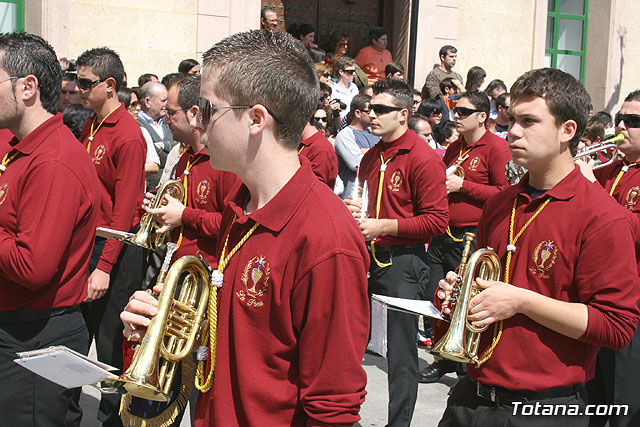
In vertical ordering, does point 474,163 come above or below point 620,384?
above

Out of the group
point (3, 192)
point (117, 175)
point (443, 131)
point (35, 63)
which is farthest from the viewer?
point (443, 131)

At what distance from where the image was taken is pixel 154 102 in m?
8.98

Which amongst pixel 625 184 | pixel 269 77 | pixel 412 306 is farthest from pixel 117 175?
pixel 625 184

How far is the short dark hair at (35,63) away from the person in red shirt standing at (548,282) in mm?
1974

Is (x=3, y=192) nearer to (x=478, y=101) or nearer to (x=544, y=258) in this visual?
(x=544, y=258)

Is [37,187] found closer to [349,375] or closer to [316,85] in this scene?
[316,85]

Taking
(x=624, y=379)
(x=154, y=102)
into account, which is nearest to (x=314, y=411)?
(x=624, y=379)

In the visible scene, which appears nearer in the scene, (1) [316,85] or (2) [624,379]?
(1) [316,85]

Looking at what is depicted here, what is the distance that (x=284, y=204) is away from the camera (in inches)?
90.1

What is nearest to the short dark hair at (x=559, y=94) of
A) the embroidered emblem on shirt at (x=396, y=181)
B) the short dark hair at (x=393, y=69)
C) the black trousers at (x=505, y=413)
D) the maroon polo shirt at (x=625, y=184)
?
the black trousers at (x=505, y=413)

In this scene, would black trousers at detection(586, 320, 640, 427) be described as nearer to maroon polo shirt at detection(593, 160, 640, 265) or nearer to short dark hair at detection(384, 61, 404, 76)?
maroon polo shirt at detection(593, 160, 640, 265)

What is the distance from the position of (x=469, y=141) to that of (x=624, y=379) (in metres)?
3.04

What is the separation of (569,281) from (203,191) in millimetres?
2382

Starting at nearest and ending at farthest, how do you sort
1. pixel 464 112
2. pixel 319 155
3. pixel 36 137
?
pixel 36 137
pixel 319 155
pixel 464 112
